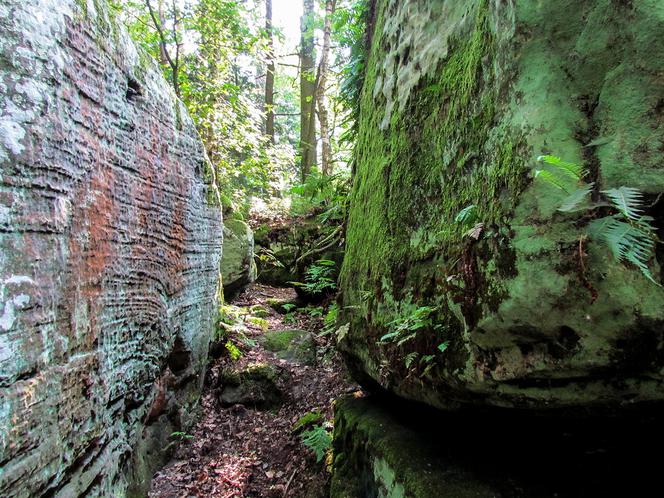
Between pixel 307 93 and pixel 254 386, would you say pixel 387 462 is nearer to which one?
pixel 254 386

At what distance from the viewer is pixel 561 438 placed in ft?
6.98

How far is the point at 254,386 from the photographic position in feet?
18.0

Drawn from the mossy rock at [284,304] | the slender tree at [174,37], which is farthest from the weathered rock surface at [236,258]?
the slender tree at [174,37]

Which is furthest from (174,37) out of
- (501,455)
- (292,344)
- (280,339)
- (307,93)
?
(501,455)

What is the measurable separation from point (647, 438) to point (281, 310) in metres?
6.86

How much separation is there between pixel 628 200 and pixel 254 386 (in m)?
5.11

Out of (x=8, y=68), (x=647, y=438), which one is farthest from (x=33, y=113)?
(x=647, y=438)

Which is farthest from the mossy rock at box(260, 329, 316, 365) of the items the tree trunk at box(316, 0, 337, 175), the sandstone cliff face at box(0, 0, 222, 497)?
the tree trunk at box(316, 0, 337, 175)

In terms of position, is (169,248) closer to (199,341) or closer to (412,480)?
(199,341)

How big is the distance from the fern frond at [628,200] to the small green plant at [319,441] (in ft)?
11.6

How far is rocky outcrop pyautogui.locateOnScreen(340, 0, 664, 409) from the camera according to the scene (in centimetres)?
142

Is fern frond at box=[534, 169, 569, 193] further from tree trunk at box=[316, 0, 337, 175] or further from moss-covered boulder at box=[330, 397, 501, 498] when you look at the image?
tree trunk at box=[316, 0, 337, 175]

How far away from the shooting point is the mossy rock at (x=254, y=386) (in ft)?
17.5

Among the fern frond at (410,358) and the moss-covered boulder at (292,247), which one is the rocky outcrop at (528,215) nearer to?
the fern frond at (410,358)
